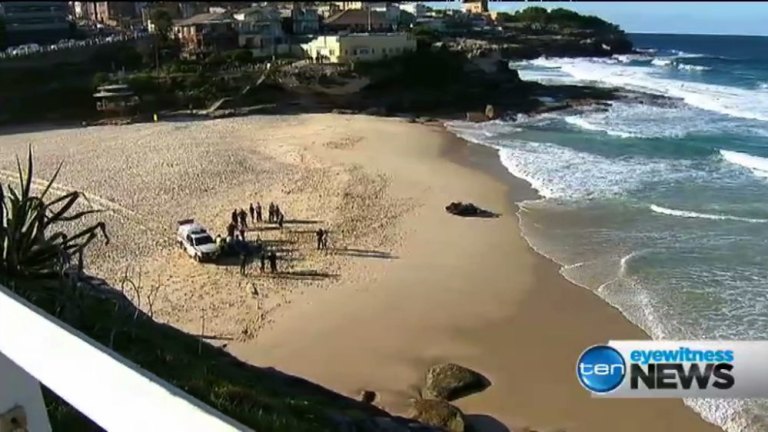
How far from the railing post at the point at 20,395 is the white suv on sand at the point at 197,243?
1532cm

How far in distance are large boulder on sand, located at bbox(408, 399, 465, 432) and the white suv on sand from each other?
8.02 metres

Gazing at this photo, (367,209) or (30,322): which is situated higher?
(30,322)

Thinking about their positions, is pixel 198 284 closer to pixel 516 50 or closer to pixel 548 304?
pixel 548 304

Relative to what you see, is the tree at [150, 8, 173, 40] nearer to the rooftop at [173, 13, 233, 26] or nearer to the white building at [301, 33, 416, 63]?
the rooftop at [173, 13, 233, 26]

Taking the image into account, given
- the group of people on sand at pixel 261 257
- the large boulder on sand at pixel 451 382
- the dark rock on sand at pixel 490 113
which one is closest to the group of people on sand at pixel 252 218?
the group of people on sand at pixel 261 257

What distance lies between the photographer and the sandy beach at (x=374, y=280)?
470 inches

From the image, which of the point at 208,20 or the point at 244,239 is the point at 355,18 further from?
the point at 244,239

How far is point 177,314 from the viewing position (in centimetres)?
1431

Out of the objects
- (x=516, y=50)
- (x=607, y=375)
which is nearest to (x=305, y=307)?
(x=607, y=375)

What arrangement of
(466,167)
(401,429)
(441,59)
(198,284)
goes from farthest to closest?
(441,59)
(466,167)
(198,284)
(401,429)

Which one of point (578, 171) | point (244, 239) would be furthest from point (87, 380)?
point (578, 171)

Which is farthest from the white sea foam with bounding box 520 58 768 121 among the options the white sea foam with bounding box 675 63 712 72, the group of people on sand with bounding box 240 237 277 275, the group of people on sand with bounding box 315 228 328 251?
the group of people on sand with bounding box 240 237 277 275

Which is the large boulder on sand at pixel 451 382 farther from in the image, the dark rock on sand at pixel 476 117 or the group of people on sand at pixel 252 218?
the dark rock on sand at pixel 476 117

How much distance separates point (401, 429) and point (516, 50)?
83905 mm
